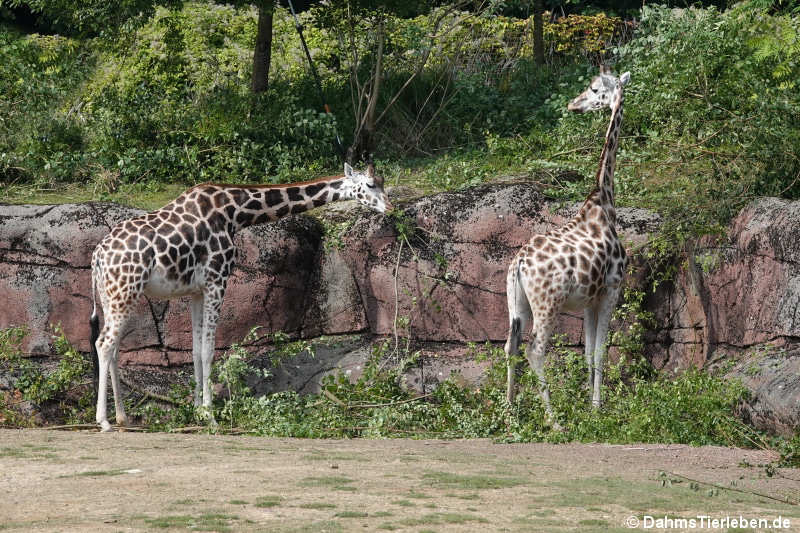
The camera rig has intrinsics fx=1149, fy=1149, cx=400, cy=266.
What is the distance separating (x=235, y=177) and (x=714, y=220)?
5.60 meters

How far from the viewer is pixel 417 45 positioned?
14500 millimetres

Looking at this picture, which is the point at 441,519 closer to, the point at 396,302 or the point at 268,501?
the point at 268,501

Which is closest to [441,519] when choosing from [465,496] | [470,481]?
[465,496]

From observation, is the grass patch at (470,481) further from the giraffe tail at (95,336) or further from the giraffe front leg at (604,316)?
the giraffe tail at (95,336)

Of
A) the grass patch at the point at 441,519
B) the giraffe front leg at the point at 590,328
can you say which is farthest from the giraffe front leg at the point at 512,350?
the grass patch at the point at 441,519

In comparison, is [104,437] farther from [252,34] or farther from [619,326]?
[252,34]

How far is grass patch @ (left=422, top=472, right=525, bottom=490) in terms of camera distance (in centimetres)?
602

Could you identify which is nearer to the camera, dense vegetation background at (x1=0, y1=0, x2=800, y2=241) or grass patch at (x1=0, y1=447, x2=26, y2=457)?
grass patch at (x1=0, y1=447, x2=26, y2=457)

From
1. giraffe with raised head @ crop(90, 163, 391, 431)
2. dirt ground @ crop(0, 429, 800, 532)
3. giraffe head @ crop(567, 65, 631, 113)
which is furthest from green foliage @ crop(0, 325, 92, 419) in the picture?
giraffe head @ crop(567, 65, 631, 113)

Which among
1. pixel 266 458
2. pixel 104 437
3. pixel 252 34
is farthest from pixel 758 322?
pixel 252 34

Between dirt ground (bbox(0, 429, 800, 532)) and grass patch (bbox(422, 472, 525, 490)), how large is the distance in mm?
11

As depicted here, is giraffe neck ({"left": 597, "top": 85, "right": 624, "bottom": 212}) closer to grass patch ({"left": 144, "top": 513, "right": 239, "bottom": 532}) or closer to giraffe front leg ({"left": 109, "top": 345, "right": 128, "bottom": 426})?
giraffe front leg ({"left": 109, "top": 345, "right": 128, "bottom": 426})

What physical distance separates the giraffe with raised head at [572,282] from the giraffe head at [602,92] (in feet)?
3.03

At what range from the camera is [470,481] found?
6148 millimetres
